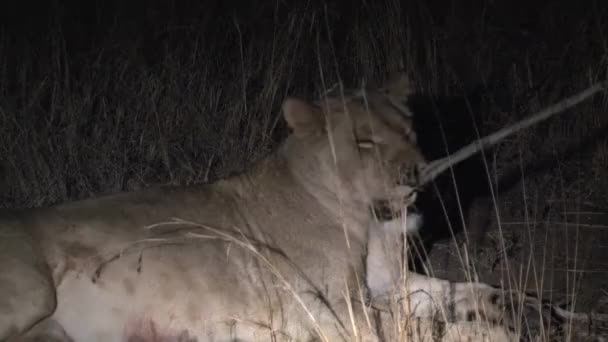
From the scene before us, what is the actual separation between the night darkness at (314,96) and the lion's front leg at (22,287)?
1833mm

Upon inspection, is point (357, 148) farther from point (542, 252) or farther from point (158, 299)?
point (542, 252)

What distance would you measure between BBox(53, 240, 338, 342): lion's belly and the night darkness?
51.1 inches

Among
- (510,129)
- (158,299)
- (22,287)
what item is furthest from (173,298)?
(510,129)

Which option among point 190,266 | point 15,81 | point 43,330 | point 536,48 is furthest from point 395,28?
point 43,330

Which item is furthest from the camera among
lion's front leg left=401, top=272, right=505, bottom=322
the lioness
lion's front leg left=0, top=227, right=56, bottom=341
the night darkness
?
the night darkness

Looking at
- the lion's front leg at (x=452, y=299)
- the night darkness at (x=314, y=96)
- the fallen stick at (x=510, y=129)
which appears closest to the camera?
the fallen stick at (x=510, y=129)

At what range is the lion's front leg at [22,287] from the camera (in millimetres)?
2902

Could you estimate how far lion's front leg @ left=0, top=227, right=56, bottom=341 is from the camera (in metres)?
2.90

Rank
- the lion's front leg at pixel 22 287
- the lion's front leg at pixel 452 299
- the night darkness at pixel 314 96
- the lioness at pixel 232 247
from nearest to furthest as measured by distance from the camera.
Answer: the lion's front leg at pixel 22 287
the lioness at pixel 232 247
the lion's front leg at pixel 452 299
the night darkness at pixel 314 96

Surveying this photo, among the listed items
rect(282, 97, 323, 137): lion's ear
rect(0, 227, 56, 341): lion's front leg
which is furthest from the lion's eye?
rect(0, 227, 56, 341): lion's front leg

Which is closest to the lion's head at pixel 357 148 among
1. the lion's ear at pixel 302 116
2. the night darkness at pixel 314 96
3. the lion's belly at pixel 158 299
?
the lion's ear at pixel 302 116

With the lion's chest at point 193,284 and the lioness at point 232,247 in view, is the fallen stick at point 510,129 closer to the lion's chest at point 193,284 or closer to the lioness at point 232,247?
the lioness at point 232,247

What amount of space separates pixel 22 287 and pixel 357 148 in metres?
1.34

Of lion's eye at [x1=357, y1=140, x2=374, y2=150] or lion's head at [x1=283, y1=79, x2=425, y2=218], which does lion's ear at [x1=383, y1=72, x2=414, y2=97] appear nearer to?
lion's head at [x1=283, y1=79, x2=425, y2=218]
